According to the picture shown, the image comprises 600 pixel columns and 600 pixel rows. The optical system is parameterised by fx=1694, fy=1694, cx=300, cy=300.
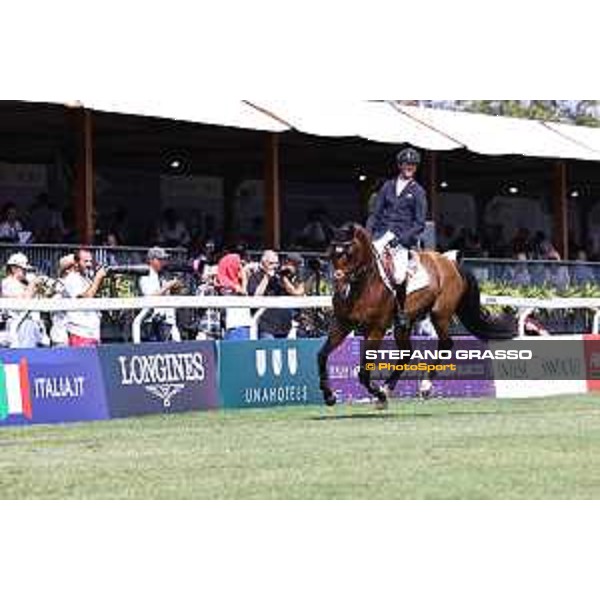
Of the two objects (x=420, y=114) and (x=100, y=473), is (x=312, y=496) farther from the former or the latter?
(x=420, y=114)

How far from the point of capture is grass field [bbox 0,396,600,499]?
35.2ft

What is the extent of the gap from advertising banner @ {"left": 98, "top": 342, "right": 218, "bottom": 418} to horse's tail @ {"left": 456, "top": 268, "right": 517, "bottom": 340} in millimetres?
3093

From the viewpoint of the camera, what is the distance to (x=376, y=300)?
17953 mm

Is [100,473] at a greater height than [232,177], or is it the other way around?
[232,177]

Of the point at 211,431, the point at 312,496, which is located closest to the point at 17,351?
the point at 211,431

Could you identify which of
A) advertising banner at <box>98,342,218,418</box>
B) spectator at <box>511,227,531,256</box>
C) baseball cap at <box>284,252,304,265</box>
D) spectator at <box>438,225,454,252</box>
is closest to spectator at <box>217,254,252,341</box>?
advertising banner at <box>98,342,218,418</box>

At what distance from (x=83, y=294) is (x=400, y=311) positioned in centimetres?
385

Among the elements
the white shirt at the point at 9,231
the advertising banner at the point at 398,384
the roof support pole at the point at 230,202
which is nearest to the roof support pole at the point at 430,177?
the roof support pole at the point at 230,202

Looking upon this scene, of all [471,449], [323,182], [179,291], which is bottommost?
[471,449]

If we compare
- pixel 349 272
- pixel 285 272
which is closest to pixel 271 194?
pixel 285 272

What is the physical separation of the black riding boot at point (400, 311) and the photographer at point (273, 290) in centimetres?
263
